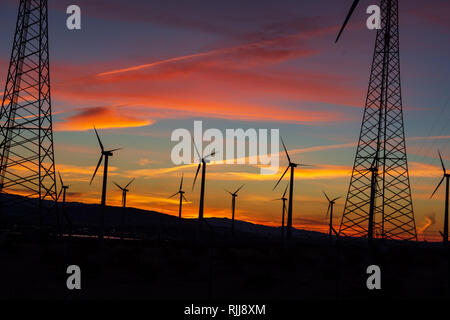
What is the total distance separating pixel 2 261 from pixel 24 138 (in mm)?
13810

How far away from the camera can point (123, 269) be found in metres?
57.3

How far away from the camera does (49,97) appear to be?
6588 cm

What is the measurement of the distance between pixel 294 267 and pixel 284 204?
94.9 m

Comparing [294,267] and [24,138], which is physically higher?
[24,138]

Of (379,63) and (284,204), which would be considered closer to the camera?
(379,63)

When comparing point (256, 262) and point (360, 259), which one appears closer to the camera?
point (256, 262)
